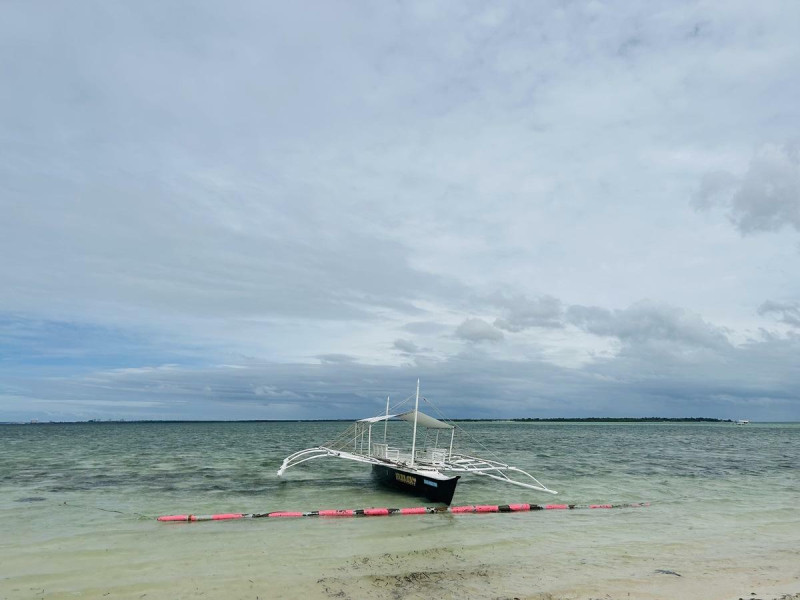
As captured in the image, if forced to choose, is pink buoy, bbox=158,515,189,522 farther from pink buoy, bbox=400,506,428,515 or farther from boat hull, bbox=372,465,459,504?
boat hull, bbox=372,465,459,504

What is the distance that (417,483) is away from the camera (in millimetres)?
20344

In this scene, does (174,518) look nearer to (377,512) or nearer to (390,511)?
(377,512)

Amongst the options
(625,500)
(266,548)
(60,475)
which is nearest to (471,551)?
(266,548)

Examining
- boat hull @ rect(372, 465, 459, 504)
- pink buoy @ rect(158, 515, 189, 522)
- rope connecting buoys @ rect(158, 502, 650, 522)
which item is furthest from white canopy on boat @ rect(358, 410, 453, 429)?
pink buoy @ rect(158, 515, 189, 522)

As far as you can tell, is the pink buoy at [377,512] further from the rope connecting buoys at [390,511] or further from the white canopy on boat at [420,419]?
the white canopy on boat at [420,419]

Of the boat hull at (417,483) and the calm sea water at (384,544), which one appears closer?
the calm sea water at (384,544)

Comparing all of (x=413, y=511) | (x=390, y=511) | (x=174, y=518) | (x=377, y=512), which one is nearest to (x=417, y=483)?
(x=413, y=511)

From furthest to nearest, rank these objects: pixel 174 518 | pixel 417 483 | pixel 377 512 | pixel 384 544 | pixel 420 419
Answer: pixel 420 419, pixel 417 483, pixel 377 512, pixel 174 518, pixel 384 544

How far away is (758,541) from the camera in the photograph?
46.4 ft

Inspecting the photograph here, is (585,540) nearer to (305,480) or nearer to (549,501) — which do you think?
(549,501)

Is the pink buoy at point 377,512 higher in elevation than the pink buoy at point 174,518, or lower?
higher

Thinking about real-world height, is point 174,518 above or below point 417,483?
below

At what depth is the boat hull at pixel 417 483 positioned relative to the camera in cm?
1862

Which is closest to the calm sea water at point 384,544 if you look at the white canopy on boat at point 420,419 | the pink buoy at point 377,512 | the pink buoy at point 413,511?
the pink buoy at point 377,512
